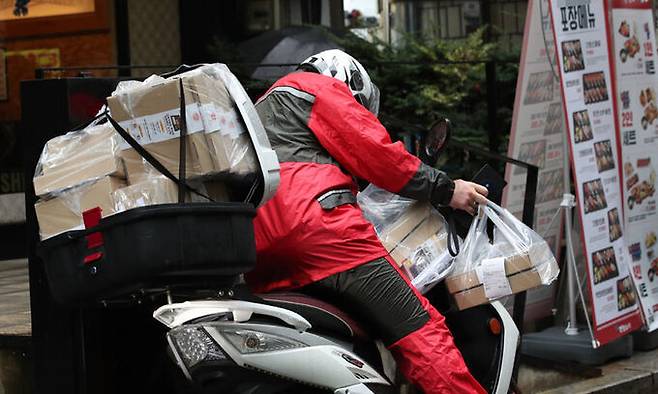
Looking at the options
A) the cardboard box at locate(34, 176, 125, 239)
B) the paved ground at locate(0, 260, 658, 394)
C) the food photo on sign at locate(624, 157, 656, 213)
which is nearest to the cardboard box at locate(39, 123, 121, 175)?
the cardboard box at locate(34, 176, 125, 239)

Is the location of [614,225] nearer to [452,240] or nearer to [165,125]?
[452,240]

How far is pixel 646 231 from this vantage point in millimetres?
8062

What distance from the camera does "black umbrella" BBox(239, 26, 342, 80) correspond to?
10.9 m

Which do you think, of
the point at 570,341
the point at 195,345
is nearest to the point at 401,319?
the point at 195,345

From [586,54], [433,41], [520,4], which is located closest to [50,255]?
[586,54]

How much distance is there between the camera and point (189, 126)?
4.02 metres

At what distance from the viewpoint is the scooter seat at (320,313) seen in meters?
4.42

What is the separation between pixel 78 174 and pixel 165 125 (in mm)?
354

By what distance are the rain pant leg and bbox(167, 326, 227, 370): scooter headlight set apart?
0.58 meters

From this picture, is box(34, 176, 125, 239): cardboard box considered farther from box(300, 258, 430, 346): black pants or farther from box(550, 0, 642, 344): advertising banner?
box(550, 0, 642, 344): advertising banner

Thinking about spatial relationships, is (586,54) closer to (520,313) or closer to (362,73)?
(520,313)

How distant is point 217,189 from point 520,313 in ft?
10.1

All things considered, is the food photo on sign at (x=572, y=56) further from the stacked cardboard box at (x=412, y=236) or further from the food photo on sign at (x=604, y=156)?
the stacked cardboard box at (x=412, y=236)

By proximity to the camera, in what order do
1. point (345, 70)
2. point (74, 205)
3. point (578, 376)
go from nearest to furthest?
point (74, 205)
point (345, 70)
point (578, 376)
